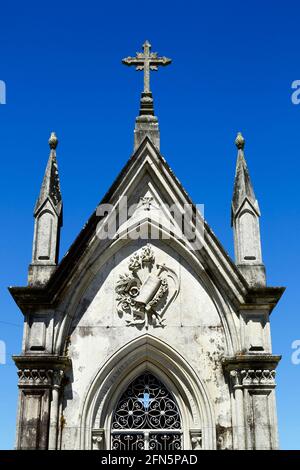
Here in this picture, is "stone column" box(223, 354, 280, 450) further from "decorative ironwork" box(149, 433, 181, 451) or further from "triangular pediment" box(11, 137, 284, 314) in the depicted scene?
"triangular pediment" box(11, 137, 284, 314)

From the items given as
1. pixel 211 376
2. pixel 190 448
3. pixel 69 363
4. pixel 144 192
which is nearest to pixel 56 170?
pixel 144 192

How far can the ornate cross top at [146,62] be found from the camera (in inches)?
718

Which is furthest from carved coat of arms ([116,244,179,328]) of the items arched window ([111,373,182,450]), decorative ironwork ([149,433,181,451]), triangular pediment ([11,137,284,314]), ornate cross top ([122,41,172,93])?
ornate cross top ([122,41,172,93])

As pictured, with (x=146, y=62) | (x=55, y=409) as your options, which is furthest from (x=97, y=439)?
(x=146, y=62)

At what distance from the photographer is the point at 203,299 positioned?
15.6 meters

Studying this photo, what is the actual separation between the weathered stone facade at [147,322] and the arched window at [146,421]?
18 cm

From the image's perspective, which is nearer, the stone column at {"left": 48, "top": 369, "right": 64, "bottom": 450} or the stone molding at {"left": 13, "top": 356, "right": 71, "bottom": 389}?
the stone column at {"left": 48, "top": 369, "right": 64, "bottom": 450}

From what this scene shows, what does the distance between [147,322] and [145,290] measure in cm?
73

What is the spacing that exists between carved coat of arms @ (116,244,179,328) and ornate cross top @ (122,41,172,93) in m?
4.91

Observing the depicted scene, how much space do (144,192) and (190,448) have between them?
5.90 m

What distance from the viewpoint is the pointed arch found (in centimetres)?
1452

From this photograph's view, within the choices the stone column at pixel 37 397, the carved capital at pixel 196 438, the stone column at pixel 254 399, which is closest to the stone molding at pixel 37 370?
the stone column at pixel 37 397

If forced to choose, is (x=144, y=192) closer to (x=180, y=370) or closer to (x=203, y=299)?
(x=203, y=299)

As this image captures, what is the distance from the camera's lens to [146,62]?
59.9 ft
